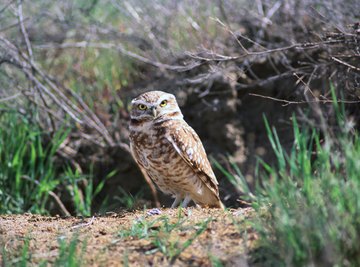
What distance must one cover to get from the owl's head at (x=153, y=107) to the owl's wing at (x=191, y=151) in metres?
0.19

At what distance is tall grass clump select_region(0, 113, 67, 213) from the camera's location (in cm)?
671

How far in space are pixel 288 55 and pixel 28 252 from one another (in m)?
4.59

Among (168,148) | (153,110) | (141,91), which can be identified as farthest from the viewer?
(141,91)

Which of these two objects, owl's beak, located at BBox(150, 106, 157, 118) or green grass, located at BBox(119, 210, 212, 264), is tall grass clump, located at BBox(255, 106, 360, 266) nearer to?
green grass, located at BBox(119, 210, 212, 264)

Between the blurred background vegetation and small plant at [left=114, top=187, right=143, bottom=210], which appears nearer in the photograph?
the blurred background vegetation

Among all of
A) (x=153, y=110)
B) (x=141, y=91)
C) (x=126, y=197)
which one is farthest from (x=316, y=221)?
(x=141, y=91)

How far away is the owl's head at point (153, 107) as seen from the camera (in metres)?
5.34

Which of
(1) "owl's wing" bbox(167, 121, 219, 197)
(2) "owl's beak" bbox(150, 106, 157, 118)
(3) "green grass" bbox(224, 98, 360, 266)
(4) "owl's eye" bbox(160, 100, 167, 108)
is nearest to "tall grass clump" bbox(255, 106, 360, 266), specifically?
(3) "green grass" bbox(224, 98, 360, 266)

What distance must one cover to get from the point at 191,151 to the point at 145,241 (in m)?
1.86

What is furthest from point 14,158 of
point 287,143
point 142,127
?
point 287,143

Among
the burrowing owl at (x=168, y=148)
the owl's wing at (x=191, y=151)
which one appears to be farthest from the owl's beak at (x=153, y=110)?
the owl's wing at (x=191, y=151)

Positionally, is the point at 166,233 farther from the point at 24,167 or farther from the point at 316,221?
the point at 24,167

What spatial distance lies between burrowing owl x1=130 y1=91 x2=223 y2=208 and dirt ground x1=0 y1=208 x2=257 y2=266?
36.3 inches

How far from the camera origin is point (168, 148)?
5219 millimetres
